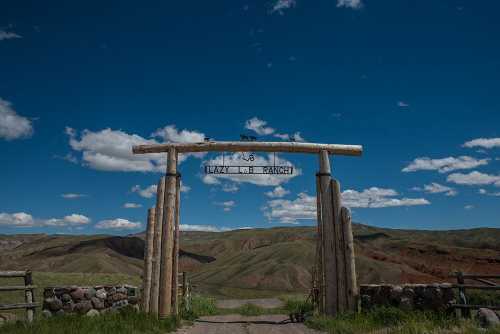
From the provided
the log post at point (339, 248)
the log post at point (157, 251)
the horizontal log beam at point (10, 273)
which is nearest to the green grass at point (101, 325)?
the log post at point (157, 251)

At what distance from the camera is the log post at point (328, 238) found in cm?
1217

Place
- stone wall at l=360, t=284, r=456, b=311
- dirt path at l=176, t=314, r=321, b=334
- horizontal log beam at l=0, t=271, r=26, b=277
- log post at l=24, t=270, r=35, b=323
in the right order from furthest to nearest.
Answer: dirt path at l=176, t=314, r=321, b=334 → stone wall at l=360, t=284, r=456, b=311 → log post at l=24, t=270, r=35, b=323 → horizontal log beam at l=0, t=271, r=26, b=277

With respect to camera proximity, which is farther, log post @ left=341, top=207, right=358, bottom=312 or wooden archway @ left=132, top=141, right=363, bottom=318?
wooden archway @ left=132, top=141, right=363, bottom=318

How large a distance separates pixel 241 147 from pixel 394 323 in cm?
652

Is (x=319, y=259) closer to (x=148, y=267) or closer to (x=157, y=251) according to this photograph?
(x=157, y=251)

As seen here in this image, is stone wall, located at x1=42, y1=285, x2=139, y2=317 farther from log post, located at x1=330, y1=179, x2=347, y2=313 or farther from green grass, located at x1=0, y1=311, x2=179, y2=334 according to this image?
log post, located at x1=330, y1=179, x2=347, y2=313

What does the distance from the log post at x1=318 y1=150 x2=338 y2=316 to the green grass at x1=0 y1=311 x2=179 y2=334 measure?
4355mm

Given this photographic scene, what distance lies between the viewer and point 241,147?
13.2 m

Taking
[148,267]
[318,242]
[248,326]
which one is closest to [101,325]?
[148,267]

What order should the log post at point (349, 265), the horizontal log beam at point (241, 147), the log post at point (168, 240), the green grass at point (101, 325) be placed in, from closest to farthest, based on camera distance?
the green grass at point (101, 325) → the log post at point (349, 265) → the log post at point (168, 240) → the horizontal log beam at point (241, 147)

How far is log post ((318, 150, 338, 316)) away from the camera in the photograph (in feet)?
39.9

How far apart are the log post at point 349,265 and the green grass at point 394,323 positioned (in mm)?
565

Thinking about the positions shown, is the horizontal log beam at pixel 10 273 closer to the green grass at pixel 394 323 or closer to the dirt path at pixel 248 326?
the dirt path at pixel 248 326

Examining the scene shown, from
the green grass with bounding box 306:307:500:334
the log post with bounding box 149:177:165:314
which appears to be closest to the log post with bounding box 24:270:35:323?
the log post with bounding box 149:177:165:314
